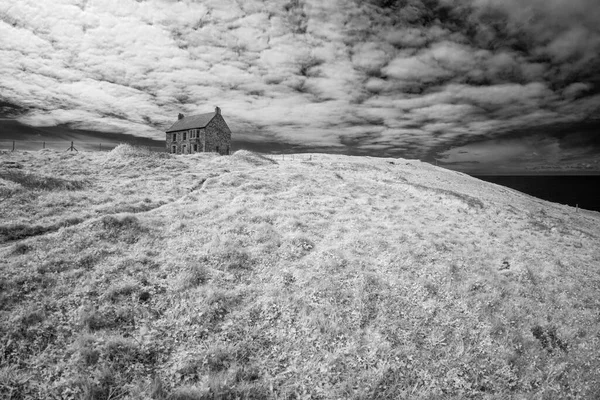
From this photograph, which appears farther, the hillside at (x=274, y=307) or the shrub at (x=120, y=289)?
the shrub at (x=120, y=289)

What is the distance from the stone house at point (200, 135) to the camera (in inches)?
2426

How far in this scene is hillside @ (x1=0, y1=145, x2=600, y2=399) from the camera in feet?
22.1

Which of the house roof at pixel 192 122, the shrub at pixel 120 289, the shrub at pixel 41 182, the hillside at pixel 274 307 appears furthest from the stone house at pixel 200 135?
the shrub at pixel 120 289

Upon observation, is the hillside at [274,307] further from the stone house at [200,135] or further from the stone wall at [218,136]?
the stone wall at [218,136]

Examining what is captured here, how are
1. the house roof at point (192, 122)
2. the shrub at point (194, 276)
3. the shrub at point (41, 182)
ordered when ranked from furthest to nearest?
the house roof at point (192, 122) → the shrub at point (41, 182) → the shrub at point (194, 276)

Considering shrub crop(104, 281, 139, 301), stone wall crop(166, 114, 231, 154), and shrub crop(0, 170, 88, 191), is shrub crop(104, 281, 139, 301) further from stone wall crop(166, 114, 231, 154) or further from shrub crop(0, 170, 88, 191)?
stone wall crop(166, 114, 231, 154)

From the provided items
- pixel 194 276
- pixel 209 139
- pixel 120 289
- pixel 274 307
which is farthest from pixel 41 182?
pixel 209 139

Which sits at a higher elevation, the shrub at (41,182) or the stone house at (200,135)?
the stone house at (200,135)

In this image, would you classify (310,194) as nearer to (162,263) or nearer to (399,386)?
(162,263)

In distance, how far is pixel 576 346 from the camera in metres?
10.1

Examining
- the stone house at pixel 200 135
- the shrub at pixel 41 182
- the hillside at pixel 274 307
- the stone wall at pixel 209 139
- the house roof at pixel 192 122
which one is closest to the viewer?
the hillside at pixel 274 307

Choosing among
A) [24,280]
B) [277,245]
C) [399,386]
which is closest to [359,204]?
[277,245]

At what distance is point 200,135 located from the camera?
6138 centimetres

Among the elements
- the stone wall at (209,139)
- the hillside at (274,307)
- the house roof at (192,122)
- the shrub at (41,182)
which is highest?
the house roof at (192,122)
